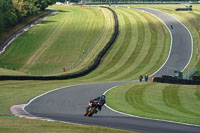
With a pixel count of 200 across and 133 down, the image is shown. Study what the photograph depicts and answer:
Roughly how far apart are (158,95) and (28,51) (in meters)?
50.9

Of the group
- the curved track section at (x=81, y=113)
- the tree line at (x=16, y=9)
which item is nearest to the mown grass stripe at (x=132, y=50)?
the curved track section at (x=81, y=113)

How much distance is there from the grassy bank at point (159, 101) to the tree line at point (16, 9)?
187ft

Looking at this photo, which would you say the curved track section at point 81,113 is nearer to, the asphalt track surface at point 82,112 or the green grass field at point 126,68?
the asphalt track surface at point 82,112

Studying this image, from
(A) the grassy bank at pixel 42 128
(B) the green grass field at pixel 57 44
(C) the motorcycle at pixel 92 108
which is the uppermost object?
(A) the grassy bank at pixel 42 128

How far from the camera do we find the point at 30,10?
384ft

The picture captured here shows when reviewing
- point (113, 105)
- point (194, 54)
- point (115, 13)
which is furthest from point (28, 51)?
point (113, 105)

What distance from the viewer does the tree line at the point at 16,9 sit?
331 ft

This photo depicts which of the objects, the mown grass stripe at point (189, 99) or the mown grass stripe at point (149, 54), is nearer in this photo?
the mown grass stripe at point (189, 99)

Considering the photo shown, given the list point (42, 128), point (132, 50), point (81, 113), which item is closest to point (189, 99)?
point (81, 113)

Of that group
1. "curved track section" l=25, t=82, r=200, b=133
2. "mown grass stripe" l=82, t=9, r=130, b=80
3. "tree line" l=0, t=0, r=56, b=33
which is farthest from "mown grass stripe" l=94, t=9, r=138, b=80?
"tree line" l=0, t=0, r=56, b=33

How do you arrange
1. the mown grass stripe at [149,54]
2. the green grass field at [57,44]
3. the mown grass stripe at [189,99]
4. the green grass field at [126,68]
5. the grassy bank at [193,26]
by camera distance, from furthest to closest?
1. the green grass field at [57,44]
2. the grassy bank at [193,26]
3. the mown grass stripe at [149,54]
4. the mown grass stripe at [189,99]
5. the green grass field at [126,68]

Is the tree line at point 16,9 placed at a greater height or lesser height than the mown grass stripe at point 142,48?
greater

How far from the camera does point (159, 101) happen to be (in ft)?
127

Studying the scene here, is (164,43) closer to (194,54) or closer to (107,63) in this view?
(194,54)
